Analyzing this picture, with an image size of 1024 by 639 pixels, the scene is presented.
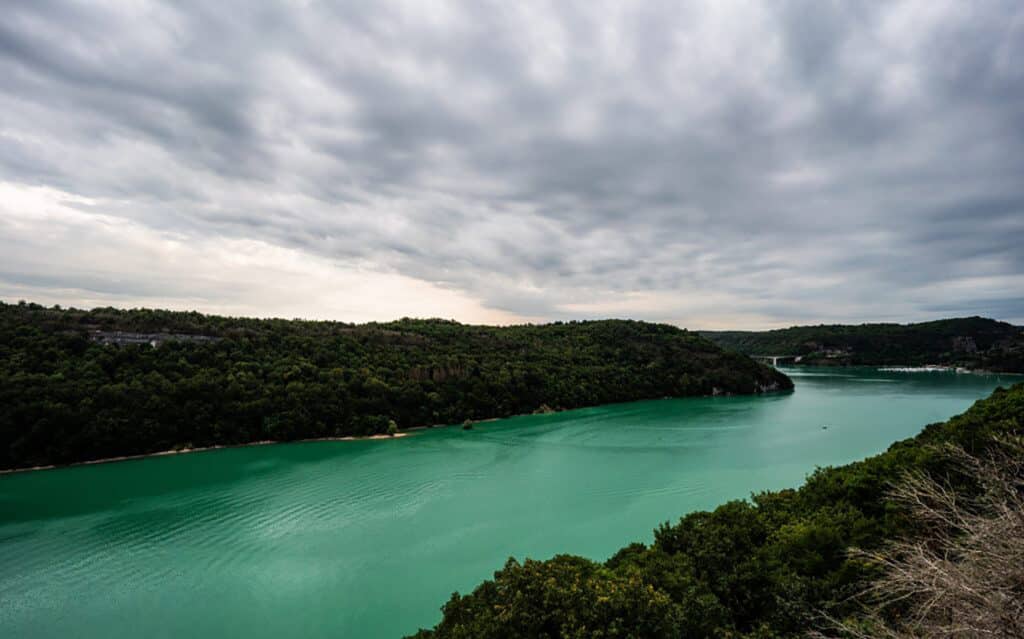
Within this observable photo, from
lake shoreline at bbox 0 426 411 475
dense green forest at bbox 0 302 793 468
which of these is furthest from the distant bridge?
lake shoreline at bbox 0 426 411 475

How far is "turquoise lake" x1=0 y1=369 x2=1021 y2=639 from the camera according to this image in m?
11.8

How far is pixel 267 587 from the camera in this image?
12820mm

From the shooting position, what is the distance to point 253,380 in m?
34.7

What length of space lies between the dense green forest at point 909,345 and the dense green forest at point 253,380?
171 ft

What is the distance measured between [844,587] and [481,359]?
44627 mm

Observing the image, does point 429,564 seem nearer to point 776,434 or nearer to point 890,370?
point 776,434

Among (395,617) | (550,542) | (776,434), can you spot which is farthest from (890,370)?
(395,617)

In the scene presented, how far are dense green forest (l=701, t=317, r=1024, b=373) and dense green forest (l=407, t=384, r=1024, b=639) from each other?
308ft

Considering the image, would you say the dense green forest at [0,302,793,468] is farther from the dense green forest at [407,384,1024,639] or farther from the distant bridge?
the distant bridge

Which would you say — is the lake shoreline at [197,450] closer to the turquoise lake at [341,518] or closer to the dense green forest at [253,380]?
the dense green forest at [253,380]

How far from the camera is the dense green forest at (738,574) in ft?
20.2

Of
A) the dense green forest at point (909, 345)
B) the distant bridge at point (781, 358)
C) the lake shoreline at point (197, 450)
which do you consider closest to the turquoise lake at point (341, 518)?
the lake shoreline at point (197, 450)

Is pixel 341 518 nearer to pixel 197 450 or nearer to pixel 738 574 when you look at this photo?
pixel 738 574

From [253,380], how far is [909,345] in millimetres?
117332
